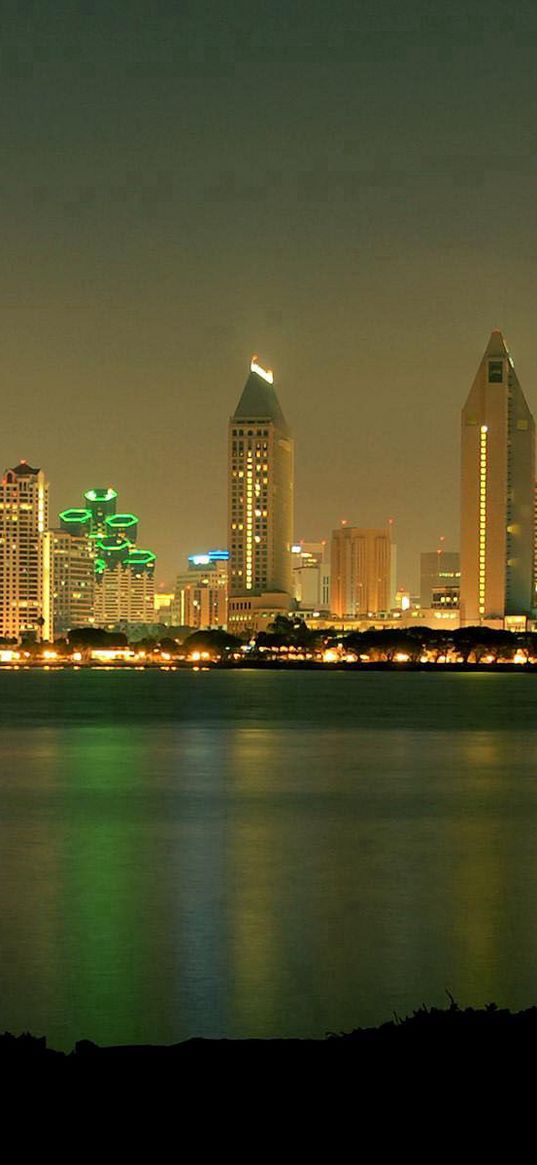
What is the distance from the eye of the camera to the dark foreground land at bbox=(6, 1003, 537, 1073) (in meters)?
8.24

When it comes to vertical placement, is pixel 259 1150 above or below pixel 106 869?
above

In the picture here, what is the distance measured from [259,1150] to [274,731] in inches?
2647

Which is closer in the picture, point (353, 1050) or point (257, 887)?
point (353, 1050)

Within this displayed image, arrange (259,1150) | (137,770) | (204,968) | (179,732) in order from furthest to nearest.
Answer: (179,732), (137,770), (204,968), (259,1150)

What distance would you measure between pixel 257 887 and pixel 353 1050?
49.9 feet

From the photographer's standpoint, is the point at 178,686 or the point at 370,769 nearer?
the point at 370,769

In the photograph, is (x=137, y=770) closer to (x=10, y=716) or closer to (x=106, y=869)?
(x=106, y=869)

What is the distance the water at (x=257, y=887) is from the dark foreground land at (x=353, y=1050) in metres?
5.05

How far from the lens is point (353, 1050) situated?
8.61 metres

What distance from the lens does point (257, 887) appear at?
2362 cm

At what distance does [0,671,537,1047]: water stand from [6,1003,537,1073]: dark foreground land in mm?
5052

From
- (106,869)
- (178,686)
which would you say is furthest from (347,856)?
(178,686)

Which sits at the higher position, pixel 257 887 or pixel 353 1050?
pixel 353 1050

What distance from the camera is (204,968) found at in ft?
54.9
